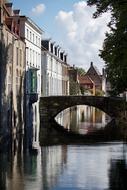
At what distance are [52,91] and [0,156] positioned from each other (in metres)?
48.2

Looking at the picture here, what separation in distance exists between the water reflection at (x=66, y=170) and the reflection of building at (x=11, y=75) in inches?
326

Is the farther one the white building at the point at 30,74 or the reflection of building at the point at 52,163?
the white building at the point at 30,74

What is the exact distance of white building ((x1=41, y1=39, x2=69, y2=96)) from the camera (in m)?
76.8

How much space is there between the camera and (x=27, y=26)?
62656mm

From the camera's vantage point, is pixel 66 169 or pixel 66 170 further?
pixel 66 169

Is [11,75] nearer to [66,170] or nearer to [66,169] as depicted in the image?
[66,169]

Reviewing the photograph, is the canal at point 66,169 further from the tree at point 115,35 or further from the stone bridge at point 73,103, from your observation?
the stone bridge at point 73,103

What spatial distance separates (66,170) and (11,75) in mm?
22668

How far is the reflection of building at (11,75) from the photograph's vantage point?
45656 mm

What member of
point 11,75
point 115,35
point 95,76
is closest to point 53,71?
point 11,75

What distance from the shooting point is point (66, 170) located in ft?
94.0

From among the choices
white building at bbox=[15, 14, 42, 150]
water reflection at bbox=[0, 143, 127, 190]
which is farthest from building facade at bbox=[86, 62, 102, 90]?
water reflection at bbox=[0, 143, 127, 190]

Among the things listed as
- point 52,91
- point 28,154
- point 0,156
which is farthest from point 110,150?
point 52,91

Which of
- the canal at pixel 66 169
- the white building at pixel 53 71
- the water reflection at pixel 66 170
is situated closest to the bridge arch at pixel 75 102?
the white building at pixel 53 71
